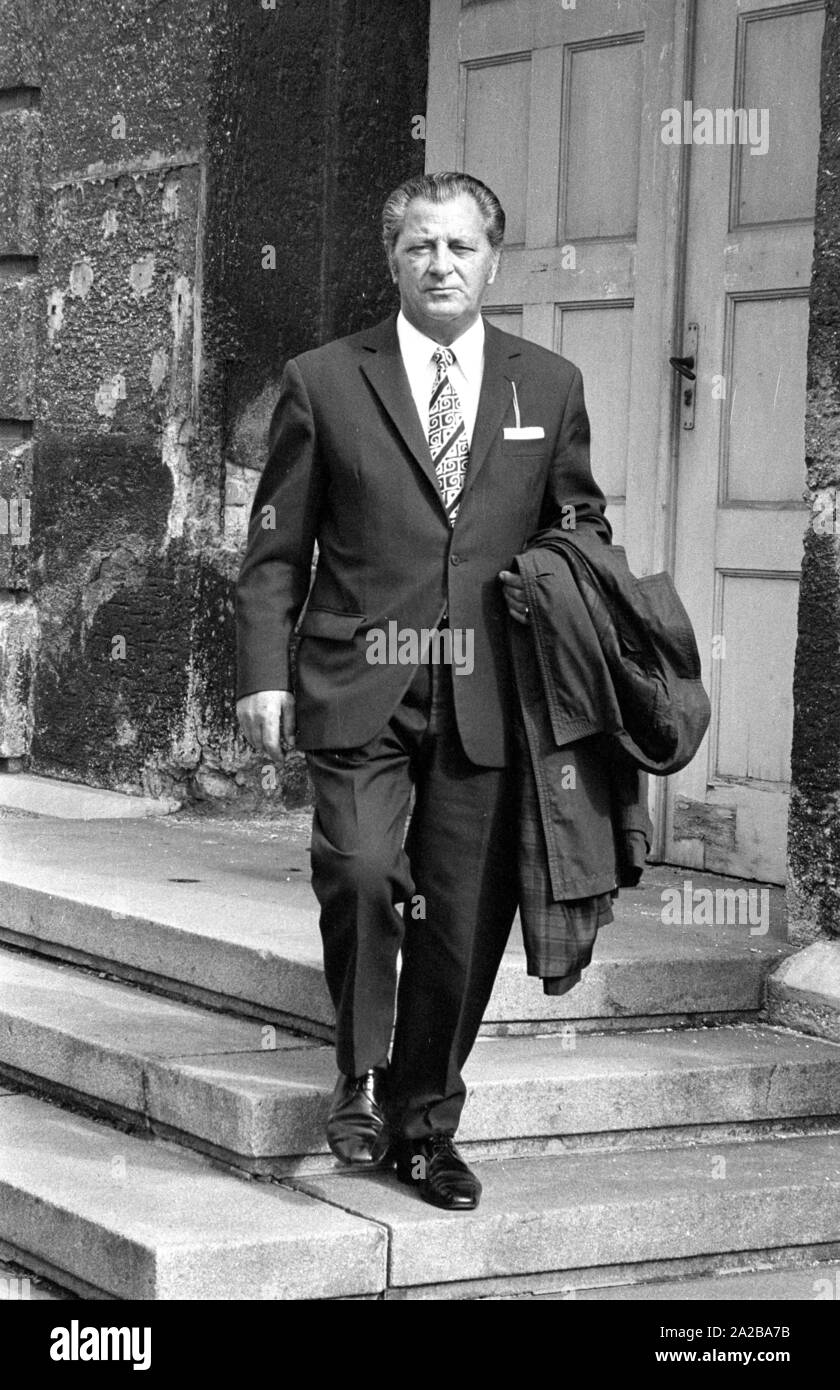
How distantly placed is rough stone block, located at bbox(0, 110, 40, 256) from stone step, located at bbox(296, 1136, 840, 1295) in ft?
13.3

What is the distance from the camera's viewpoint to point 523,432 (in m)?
3.98

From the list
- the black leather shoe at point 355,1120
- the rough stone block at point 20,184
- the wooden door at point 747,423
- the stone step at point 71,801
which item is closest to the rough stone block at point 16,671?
the stone step at point 71,801

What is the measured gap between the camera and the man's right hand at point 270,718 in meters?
3.94

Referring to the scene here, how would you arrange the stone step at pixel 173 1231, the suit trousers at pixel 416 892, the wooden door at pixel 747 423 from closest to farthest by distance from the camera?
the stone step at pixel 173 1231 < the suit trousers at pixel 416 892 < the wooden door at pixel 747 423

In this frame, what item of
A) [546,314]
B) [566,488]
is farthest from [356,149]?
[566,488]

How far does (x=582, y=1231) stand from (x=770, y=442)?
2.49 m

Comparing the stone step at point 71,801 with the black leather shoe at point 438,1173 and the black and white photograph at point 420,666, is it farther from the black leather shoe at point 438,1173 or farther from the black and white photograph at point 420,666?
the black leather shoe at point 438,1173

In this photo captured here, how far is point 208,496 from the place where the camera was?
6.66 metres

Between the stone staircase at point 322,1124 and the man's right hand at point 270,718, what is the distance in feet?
2.22

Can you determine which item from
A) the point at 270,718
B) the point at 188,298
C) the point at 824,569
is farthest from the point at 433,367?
the point at 188,298

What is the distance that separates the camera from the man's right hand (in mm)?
3941

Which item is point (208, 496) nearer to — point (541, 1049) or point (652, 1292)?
point (541, 1049)

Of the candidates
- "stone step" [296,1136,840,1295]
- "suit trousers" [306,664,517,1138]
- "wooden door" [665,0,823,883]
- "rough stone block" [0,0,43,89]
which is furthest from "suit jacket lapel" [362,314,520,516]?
"rough stone block" [0,0,43,89]

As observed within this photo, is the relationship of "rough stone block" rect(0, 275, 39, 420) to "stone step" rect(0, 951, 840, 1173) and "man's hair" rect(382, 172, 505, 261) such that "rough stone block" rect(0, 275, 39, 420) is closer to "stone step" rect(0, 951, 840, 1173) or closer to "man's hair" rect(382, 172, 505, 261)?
"stone step" rect(0, 951, 840, 1173)
